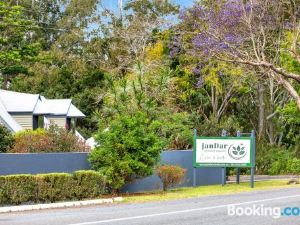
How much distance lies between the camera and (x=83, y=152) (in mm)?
27109

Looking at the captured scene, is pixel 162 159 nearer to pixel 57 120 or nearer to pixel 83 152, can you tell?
pixel 83 152

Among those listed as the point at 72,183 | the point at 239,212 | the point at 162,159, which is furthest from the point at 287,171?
the point at 239,212

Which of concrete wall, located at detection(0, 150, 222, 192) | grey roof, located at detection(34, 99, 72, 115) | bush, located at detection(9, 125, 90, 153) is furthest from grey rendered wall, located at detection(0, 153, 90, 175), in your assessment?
grey roof, located at detection(34, 99, 72, 115)

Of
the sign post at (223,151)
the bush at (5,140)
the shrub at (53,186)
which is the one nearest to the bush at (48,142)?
the bush at (5,140)

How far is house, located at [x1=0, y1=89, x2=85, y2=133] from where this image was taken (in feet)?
135

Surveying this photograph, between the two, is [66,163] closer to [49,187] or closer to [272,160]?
[49,187]

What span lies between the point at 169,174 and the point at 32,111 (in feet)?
49.6

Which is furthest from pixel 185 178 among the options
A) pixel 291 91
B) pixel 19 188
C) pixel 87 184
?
pixel 19 188

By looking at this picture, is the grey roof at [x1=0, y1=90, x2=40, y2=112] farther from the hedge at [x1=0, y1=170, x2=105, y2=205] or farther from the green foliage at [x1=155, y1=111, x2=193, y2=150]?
the hedge at [x1=0, y1=170, x2=105, y2=205]

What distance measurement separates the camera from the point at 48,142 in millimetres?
27516

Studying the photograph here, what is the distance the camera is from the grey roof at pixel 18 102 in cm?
4125

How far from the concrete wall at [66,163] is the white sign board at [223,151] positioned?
33.5 inches

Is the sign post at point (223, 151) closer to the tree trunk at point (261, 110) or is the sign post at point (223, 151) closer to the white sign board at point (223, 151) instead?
the white sign board at point (223, 151)

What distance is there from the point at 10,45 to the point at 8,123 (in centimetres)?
2209
